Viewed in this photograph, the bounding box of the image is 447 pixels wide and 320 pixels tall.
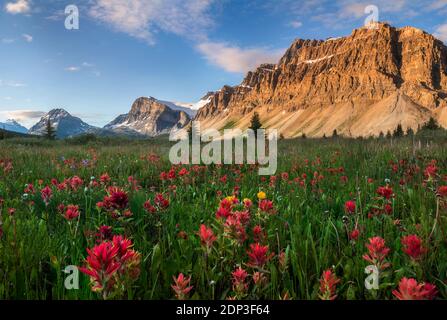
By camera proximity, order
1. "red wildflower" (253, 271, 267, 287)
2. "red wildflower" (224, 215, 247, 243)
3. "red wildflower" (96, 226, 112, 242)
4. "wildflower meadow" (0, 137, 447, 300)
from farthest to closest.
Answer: "red wildflower" (96, 226, 112, 242) → "red wildflower" (224, 215, 247, 243) → "red wildflower" (253, 271, 267, 287) → "wildflower meadow" (0, 137, 447, 300)

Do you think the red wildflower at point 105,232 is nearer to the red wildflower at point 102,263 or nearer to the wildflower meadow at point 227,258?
the wildflower meadow at point 227,258

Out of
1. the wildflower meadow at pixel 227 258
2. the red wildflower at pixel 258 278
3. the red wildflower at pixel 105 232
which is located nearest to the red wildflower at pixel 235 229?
the wildflower meadow at pixel 227 258

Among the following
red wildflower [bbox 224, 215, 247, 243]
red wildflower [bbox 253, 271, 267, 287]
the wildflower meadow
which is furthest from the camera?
red wildflower [bbox 224, 215, 247, 243]

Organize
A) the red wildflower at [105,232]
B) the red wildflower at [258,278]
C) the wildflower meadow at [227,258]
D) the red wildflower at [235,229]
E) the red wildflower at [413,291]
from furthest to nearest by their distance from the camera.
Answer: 1. the red wildflower at [105,232]
2. the red wildflower at [235,229]
3. the red wildflower at [258,278]
4. the wildflower meadow at [227,258]
5. the red wildflower at [413,291]

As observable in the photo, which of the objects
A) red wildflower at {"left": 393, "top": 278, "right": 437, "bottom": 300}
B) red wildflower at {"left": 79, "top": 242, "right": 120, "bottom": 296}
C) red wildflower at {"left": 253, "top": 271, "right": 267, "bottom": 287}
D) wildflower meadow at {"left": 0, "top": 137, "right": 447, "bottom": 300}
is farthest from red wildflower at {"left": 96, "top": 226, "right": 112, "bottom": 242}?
red wildflower at {"left": 393, "top": 278, "right": 437, "bottom": 300}

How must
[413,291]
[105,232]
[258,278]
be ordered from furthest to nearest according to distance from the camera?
1. [105,232]
2. [258,278]
3. [413,291]

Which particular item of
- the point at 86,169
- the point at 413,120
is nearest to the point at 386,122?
the point at 413,120

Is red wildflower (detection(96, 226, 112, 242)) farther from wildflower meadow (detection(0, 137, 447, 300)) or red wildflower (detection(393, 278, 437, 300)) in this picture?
red wildflower (detection(393, 278, 437, 300))

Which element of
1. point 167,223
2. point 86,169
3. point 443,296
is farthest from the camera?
point 86,169

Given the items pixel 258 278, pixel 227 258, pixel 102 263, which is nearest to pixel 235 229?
pixel 227 258

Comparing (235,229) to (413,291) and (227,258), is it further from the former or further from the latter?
(413,291)
